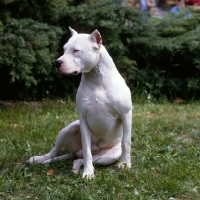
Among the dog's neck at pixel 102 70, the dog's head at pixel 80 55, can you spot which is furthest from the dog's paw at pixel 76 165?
the dog's head at pixel 80 55

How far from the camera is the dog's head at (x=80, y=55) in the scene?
13.5 feet

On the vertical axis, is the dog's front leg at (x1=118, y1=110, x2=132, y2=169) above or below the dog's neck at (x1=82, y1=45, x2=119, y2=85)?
below

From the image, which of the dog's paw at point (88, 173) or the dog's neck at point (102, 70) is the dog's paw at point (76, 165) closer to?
the dog's paw at point (88, 173)

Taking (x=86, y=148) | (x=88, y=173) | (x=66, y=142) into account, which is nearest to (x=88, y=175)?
(x=88, y=173)

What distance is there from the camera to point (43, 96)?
8.21 metres

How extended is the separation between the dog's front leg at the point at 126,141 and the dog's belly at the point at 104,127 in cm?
9

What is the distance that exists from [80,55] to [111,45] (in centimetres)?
379

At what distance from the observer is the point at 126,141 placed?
455cm

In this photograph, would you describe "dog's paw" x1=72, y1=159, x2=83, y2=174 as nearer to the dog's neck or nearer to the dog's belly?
the dog's belly

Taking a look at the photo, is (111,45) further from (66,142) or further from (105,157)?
(105,157)

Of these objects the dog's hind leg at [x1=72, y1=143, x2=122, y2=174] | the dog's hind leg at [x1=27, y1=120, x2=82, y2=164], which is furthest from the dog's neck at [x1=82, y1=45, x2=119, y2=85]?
the dog's hind leg at [x1=72, y1=143, x2=122, y2=174]

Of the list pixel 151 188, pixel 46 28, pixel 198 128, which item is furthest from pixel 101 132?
pixel 46 28

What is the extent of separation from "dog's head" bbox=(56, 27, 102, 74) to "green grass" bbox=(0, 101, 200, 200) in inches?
39.2

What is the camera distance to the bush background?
7324 millimetres
